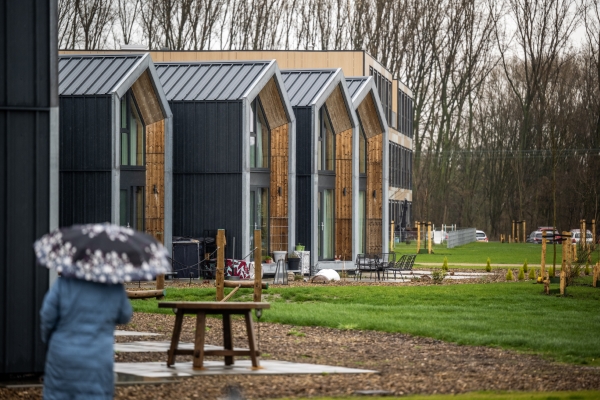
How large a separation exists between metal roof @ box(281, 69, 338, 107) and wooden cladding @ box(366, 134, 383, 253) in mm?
5027

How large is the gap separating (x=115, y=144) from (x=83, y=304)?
2066 centimetres

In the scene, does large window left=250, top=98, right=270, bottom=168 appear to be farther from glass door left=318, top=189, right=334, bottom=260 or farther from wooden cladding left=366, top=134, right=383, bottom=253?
wooden cladding left=366, top=134, right=383, bottom=253

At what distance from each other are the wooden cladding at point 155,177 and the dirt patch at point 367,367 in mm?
12329

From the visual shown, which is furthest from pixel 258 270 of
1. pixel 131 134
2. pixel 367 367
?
pixel 131 134

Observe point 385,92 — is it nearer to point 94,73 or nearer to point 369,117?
point 369,117

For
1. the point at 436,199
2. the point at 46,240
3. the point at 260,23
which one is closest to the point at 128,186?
the point at 46,240

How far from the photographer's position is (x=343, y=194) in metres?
36.9

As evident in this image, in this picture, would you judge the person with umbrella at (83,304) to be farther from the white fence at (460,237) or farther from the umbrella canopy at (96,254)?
the white fence at (460,237)

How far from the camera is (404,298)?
77.9 ft

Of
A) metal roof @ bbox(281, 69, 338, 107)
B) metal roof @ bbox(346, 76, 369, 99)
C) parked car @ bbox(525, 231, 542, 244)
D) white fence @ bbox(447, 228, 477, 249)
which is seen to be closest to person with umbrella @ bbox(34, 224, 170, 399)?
metal roof @ bbox(281, 69, 338, 107)

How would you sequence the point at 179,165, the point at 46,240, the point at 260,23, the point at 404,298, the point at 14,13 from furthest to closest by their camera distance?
the point at 260,23 → the point at 179,165 → the point at 404,298 → the point at 14,13 → the point at 46,240

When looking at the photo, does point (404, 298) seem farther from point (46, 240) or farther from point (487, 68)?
point (487, 68)

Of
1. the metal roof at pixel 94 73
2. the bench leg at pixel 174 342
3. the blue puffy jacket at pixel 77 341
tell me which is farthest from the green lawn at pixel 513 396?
the metal roof at pixel 94 73

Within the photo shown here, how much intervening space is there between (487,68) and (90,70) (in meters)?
49.9
